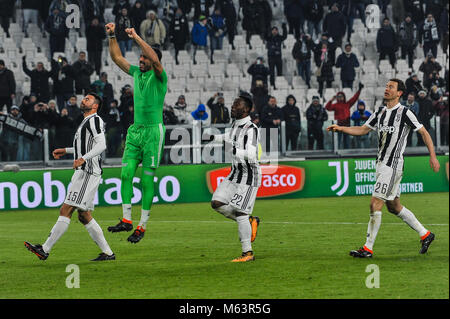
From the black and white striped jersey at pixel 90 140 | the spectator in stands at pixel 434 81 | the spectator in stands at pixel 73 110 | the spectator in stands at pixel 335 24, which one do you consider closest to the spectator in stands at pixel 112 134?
the spectator in stands at pixel 73 110

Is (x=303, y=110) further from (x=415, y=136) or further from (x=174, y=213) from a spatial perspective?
(x=174, y=213)

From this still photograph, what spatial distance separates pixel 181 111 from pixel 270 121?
2667 mm

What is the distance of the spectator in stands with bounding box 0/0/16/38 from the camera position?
24188 mm

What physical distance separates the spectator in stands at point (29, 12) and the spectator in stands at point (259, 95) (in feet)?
24.1

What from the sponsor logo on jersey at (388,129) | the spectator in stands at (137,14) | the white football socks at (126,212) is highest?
the spectator in stands at (137,14)

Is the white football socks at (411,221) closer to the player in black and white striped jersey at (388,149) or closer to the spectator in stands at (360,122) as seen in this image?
the player in black and white striped jersey at (388,149)

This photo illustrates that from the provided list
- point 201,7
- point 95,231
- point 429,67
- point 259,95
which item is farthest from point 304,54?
point 95,231

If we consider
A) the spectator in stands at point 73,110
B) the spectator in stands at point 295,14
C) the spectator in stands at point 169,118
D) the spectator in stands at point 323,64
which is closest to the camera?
the spectator in stands at point 73,110

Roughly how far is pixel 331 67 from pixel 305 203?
7.22m

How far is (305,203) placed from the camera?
18047mm

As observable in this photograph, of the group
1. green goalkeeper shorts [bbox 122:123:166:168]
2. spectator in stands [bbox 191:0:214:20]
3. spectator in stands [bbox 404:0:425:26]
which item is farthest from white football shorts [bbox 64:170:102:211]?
spectator in stands [bbox 404:0:425:26]

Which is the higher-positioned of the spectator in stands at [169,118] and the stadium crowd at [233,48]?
the stadium crowd at [233,48]

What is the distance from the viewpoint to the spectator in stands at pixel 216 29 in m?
24.2

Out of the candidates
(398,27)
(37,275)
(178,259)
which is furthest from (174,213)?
(398,27)
